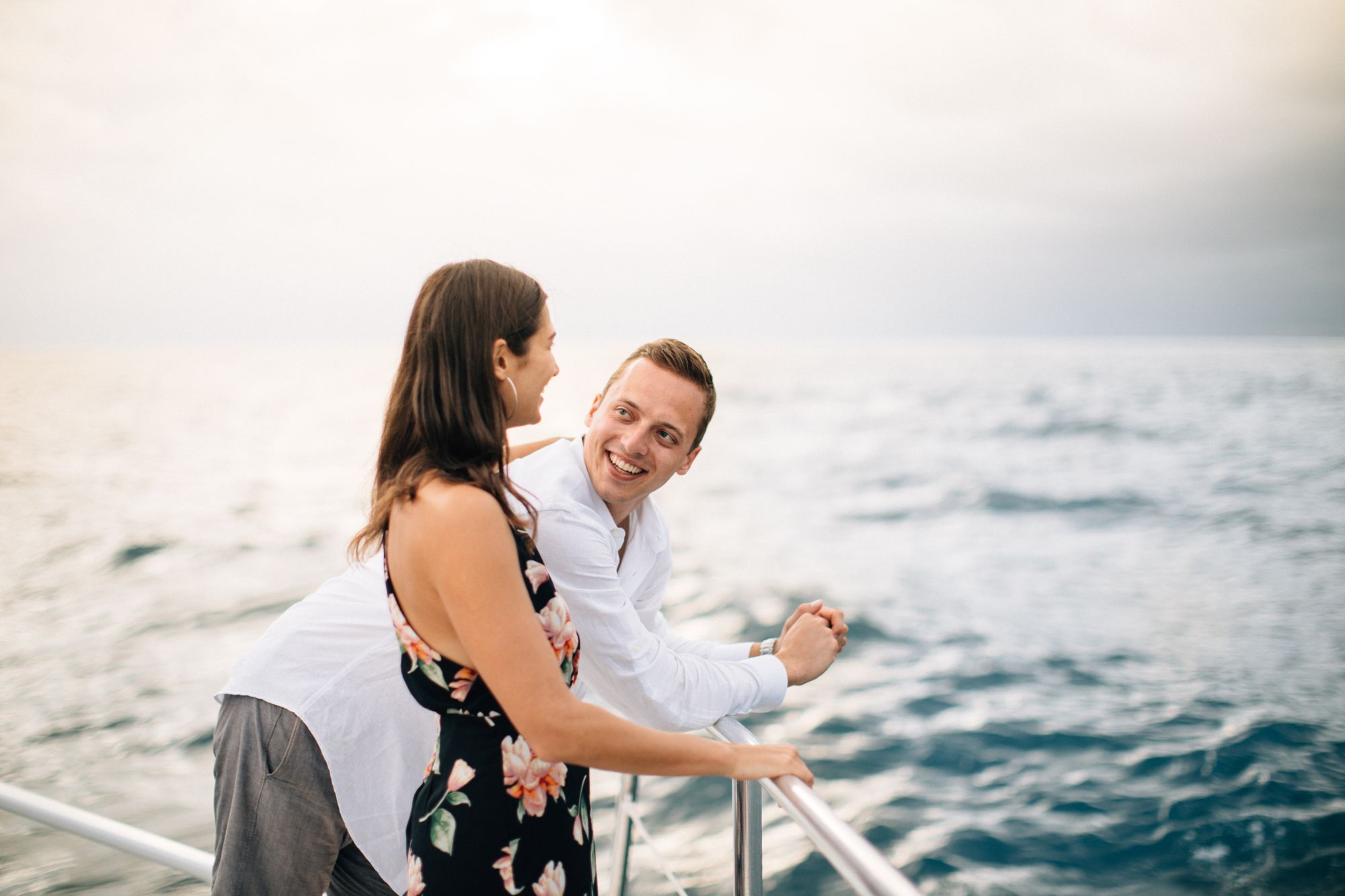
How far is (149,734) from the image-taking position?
834 centimetres

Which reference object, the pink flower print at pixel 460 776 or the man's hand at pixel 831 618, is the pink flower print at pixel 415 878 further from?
the man's hand at pixel 831 618

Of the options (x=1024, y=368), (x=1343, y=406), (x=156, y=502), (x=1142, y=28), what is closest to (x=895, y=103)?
(x=1142, y=28)

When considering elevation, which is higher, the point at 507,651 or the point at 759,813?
the point at 507,651

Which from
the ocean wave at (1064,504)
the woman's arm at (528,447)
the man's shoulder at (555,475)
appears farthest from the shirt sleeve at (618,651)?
the ocean wave at (1064,504)

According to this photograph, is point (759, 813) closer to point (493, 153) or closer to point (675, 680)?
point (675, 680)

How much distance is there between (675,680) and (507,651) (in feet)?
1.89

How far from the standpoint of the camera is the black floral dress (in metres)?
1.22

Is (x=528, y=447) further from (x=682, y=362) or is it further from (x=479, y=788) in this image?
(x=479, y=788)

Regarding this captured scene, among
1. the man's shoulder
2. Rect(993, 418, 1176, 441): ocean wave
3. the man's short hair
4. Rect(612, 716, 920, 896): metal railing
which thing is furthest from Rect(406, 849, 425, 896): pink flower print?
Rect(993, 418, 1176, 441): ocean wave

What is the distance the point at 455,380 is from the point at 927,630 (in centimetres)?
1104

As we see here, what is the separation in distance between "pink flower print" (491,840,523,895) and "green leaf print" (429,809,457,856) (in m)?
0.07

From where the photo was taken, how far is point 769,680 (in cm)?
174

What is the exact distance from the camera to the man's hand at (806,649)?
1819 mm

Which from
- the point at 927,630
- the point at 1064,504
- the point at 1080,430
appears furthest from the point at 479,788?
the point at 1080,430
